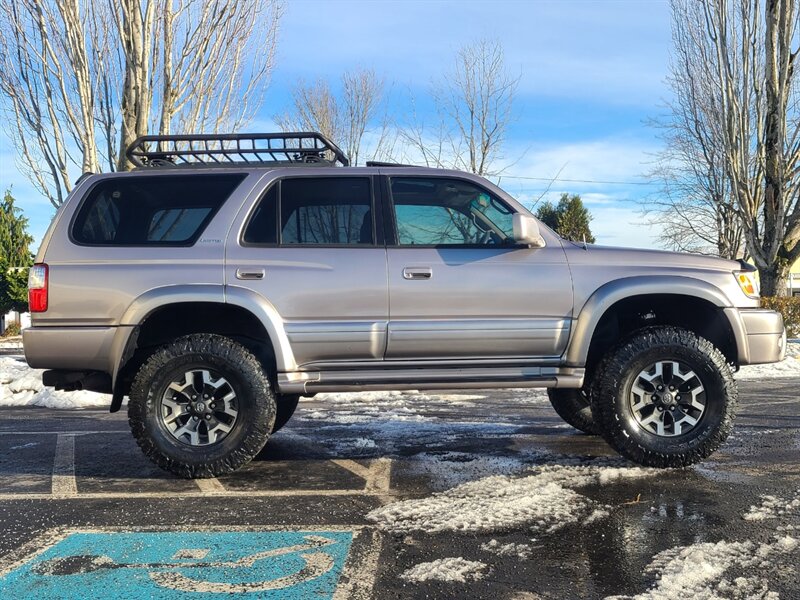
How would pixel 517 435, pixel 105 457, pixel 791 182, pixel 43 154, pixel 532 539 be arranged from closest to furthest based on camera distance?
1. pixel 532 539
2. pixel 105 457
3. pixel 517 435
4. pixel 43 154
5. pixel 791 182

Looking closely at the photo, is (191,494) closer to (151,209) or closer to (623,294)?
(151,209)

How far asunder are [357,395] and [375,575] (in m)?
5.64

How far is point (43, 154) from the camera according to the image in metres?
15.3

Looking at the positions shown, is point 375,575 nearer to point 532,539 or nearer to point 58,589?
point 532,539

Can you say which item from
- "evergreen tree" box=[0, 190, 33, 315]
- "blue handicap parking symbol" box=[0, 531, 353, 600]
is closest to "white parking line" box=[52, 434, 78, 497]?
"blue handicap parking symbol" box=[0, 531, 353, 600]

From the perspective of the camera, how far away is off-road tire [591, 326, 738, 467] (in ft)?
15.0

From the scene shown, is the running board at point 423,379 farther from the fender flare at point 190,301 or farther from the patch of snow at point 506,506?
the patch of snow at point 506,506

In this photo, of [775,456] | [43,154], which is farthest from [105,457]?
[43,154]

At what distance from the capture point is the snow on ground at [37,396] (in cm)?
827

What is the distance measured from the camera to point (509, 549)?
10.4ft

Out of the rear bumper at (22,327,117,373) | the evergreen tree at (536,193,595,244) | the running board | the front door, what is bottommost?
the running board

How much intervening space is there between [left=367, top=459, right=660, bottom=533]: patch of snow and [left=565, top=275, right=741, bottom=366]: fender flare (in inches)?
32.2

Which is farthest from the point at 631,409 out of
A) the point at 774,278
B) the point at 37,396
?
the point at 774,278

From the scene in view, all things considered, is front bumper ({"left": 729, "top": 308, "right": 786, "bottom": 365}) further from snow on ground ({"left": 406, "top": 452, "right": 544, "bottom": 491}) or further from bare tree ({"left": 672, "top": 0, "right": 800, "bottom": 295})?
bare tree ({"left": 672, "top": 0, "right": 800, "bottom": 295})
